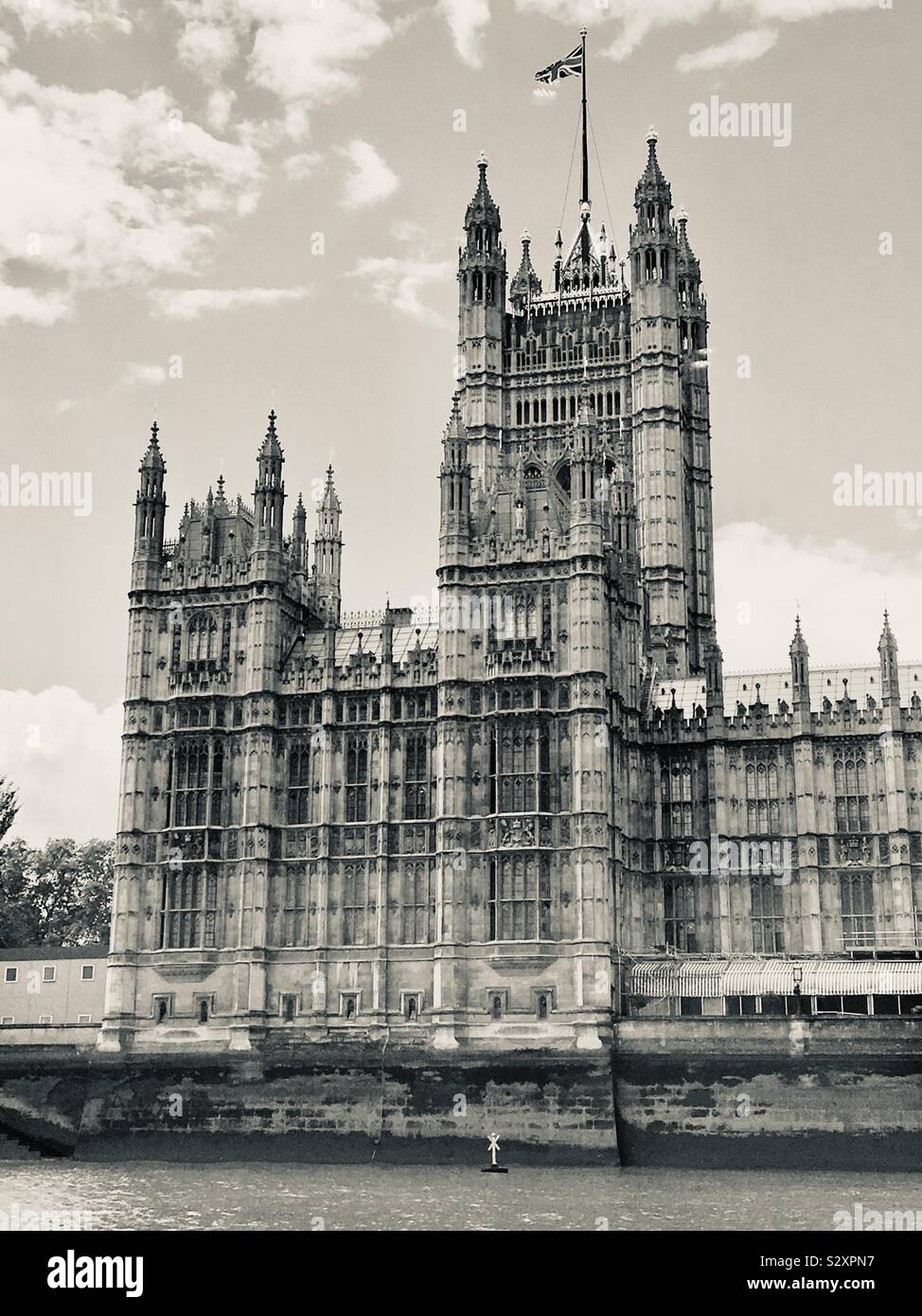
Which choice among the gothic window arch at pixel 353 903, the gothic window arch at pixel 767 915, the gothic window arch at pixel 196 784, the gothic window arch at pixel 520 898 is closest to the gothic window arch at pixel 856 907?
the gothic window arch at pixel 767 915

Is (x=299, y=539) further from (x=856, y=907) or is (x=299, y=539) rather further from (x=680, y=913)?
(x=856, y=907)

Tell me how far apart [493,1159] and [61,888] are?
7094 centimetres

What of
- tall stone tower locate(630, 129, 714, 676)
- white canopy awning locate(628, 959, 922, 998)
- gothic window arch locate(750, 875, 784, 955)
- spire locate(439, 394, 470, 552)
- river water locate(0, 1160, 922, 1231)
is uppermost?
tall stone tower locate(630, 129, 714, 676)

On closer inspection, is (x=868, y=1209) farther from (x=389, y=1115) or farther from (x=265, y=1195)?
(x=389, y=1115)

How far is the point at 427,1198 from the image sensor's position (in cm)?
6662

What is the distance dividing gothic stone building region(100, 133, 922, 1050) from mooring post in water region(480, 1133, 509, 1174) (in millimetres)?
5652

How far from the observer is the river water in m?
57.9

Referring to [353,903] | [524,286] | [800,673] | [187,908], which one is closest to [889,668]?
[800,673]

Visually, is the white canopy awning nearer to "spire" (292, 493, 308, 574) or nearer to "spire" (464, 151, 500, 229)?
"spire" (292, 493, 308, 574)

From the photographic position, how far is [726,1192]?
6712 centimetres

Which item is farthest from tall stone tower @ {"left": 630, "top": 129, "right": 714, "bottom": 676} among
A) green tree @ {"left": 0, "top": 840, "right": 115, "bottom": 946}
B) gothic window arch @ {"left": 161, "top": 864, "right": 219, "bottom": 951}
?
green tree @ {"left": 0, "top": 840, "right": 115, "bottom": 946}

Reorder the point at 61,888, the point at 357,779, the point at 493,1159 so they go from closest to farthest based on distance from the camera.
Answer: the point at 493,1159
the point at 357,779
the point at 61,888

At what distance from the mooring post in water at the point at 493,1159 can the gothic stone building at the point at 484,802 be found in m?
5.65
